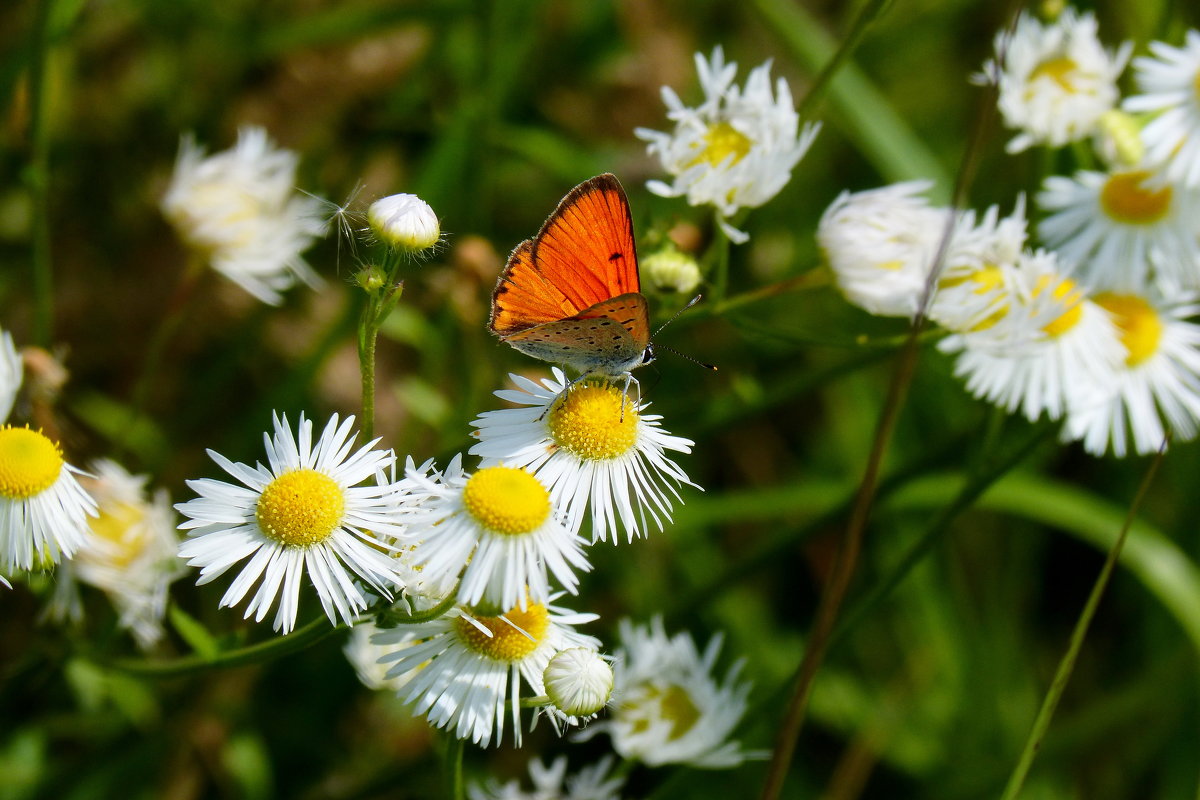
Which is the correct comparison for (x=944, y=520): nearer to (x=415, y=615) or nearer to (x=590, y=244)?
(x=590, y=244)

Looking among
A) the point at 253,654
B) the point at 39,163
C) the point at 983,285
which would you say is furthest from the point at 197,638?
the point at 983,285

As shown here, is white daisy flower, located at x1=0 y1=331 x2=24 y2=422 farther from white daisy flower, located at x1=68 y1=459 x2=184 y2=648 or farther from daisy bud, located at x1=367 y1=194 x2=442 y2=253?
daisy bud, located at x1=367 y1=194 x2=442 y2=253

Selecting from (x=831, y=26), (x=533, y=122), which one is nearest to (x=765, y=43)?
(x=831, y=26)

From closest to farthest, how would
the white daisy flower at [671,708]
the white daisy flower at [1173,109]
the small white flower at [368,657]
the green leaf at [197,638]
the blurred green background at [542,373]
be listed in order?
the green leaf at [197,638]
the small white flower at [368,657]
the white daisy flower at [671,708]
the white daisy flower at [1173,109]
the blurred green background at [542,373]

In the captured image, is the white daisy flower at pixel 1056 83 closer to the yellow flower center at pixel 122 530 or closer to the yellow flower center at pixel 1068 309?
the yellow flower center at pixel 1068 309

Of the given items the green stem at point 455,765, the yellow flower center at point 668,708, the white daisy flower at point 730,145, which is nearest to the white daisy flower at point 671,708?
the yellow flower center at point 668,708

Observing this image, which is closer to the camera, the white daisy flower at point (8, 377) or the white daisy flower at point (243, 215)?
the white daisy flower at point (8, 377)

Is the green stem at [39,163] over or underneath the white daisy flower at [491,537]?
over
